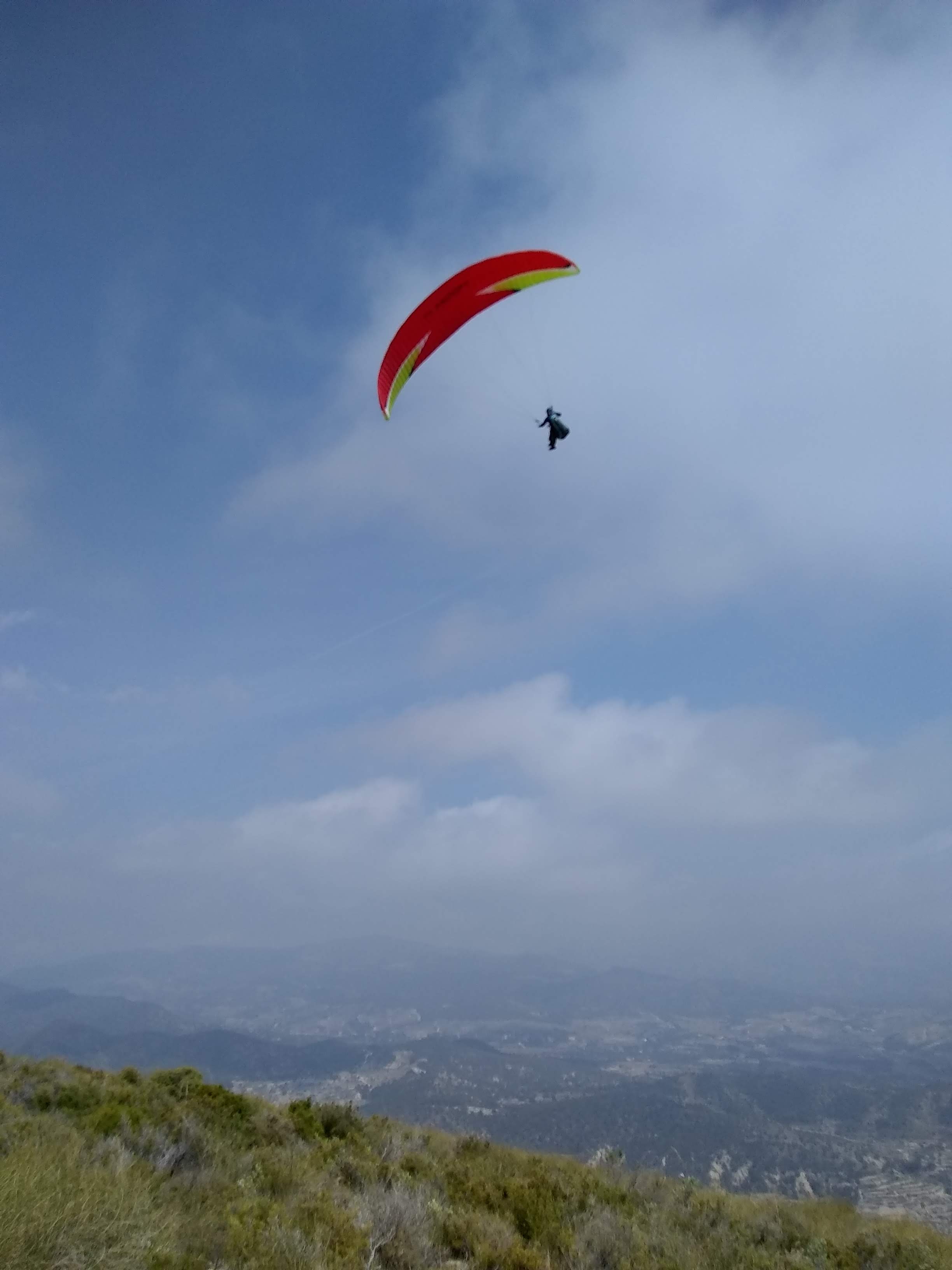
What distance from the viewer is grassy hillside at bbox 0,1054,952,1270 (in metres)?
5.50

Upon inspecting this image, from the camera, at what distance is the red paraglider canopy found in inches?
700

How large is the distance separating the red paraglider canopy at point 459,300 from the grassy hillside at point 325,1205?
49.7 feet

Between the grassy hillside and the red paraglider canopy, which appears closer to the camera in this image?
the grassy hillside

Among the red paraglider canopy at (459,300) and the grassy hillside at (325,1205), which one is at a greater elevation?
the red paraglider canopy at (459,300)

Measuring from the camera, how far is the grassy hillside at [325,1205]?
5.50 m

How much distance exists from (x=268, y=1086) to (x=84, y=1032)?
106925 millimetres

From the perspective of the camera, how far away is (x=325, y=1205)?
7105 mm

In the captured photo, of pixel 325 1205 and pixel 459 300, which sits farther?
pixel 459 300

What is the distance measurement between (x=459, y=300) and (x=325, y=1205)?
19.1 metres

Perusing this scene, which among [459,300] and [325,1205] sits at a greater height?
[459,300]

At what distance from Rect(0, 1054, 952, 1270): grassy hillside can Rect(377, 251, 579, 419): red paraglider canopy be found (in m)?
15.1

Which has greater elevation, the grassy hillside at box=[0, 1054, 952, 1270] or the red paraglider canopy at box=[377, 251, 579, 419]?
the red paraglider canopy at box=[377, 251, 579, 419]

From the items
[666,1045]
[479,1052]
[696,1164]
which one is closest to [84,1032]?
[479,1052]

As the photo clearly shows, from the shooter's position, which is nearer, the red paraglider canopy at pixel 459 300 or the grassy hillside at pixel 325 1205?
the grassy hillside at pixel 325 1205
